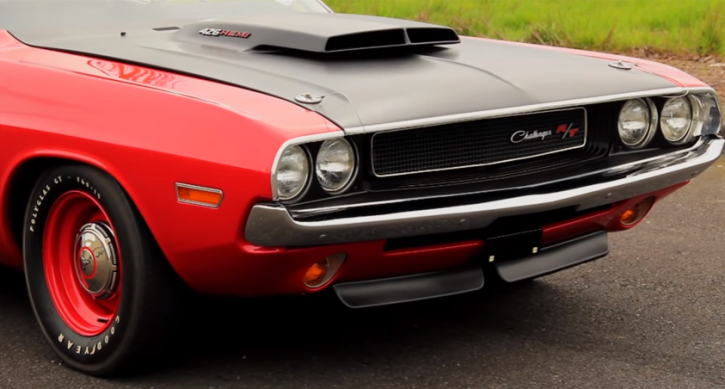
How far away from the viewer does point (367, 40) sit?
3457mm

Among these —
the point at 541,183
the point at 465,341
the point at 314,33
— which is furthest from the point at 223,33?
the point at 465,341

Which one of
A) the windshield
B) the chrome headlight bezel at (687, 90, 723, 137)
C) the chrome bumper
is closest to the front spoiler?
the chrome bumper

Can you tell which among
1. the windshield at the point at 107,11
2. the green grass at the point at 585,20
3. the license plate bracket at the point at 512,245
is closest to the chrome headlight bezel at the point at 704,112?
the license plate bracket at the point at 512,245

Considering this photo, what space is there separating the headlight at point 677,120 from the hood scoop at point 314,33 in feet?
2.51

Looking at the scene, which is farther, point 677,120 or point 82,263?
point 677,120

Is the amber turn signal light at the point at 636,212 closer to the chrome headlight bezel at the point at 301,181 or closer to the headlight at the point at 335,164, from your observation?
the headlight at the point at 335,164

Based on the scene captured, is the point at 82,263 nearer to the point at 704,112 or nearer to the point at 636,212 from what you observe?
Answer: the point at 636,212

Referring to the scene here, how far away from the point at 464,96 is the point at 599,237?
83cm

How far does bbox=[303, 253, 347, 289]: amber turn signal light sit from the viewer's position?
298 centimetres

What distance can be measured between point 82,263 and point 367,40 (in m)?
1.14

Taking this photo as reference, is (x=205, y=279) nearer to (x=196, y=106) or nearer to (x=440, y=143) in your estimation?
(x=196, y=106)

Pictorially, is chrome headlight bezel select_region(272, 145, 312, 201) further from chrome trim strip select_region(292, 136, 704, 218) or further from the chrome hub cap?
the chrome hub cap

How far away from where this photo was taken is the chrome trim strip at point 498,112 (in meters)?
2.88

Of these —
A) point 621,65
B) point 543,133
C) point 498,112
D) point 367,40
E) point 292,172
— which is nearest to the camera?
point 292,172
